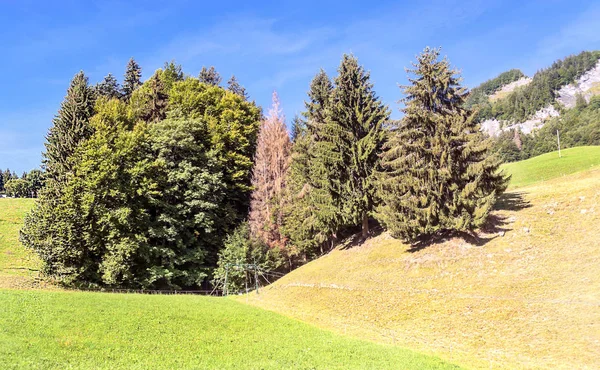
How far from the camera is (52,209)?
3050 cm

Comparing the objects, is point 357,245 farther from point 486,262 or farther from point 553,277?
point 553,277

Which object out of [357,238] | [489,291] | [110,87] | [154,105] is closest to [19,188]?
[110,87]

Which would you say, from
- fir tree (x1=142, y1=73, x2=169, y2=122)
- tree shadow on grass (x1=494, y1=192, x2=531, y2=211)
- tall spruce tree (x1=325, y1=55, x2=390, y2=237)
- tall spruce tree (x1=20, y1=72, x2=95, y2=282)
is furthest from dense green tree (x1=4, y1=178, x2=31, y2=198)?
tree shadow on grass (x1=494, y1=192, x2=531, y2=211)

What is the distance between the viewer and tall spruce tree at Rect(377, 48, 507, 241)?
25438 millimetres

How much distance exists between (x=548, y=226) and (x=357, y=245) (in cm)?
1553

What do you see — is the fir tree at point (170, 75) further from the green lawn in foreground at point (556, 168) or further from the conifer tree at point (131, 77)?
the green lawn in foreground at point (556, 168)

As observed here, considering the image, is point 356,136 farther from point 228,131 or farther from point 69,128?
point 69,128

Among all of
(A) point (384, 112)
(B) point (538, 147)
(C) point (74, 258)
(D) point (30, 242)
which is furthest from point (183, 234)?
(B) point (538, 147)

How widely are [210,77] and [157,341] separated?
6515 cm

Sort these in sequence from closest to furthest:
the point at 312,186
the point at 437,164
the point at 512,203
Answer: the point at 437,164 < the point at 512,203 < the point at 312,186

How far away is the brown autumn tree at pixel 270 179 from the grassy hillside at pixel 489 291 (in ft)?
28.4

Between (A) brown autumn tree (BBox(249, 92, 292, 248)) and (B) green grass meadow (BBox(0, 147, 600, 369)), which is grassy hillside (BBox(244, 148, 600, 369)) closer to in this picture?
(B) green grass meadow (BBox(0, 147, 600, 369))

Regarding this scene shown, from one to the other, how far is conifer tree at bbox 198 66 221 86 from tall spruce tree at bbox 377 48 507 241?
5138 centimetres

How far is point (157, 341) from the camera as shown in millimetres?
15148
